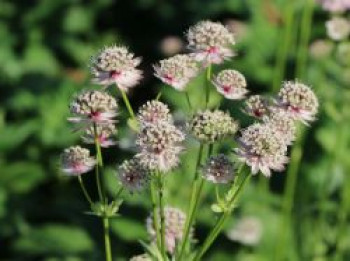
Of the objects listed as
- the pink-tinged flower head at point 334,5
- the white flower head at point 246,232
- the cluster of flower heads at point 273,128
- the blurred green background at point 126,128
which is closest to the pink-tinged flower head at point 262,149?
the cluster of flower heads at point 273,128

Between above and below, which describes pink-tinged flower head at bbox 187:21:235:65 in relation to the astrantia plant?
above

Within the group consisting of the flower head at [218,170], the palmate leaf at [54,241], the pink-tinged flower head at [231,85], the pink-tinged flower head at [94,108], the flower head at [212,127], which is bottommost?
the palmate leaf at [54,241]

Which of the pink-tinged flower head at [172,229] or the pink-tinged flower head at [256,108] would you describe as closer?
the pink-tinged flower head at [256,108]

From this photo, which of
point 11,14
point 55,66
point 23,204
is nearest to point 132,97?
point 55,66

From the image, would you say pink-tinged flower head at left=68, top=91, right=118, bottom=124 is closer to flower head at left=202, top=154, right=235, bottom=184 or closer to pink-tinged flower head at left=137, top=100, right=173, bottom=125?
pink-tinged flower head at left=137, top=100, right=173, bottom=125

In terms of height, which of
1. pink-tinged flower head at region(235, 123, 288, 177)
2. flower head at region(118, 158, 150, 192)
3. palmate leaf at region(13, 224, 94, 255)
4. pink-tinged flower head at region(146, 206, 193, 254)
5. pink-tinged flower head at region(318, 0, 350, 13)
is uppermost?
pink-tinged flower head at region(318, 0, 350, 13)

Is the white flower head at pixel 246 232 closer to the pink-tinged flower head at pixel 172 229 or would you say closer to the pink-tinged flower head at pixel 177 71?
the pink-tinged flower head at pixel 172 229

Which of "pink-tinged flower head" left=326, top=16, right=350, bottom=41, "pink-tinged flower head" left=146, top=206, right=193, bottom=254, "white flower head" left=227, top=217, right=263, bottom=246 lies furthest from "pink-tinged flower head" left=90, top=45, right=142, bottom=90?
"white flower head" left=227, top=217, right=263, bottom=246

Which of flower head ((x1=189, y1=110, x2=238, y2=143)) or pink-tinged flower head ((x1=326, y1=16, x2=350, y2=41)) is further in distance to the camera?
pink-tinged flower head ((x1=326, y1=16, x2=350, y2=41))
